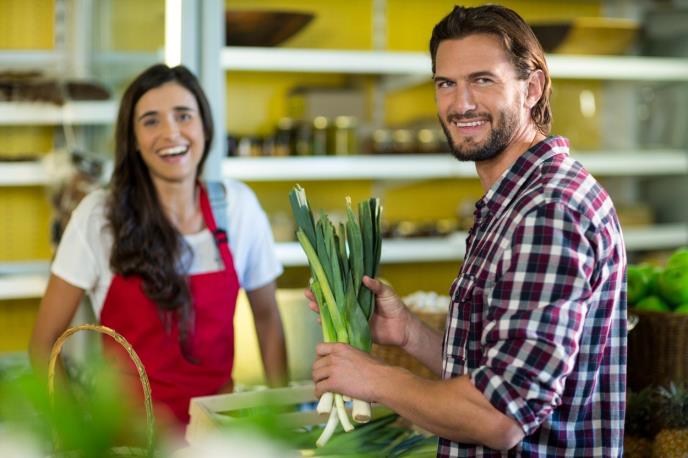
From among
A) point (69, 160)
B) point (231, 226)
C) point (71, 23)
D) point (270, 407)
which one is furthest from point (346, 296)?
point (71, 23)

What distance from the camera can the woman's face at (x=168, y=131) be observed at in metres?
2.60

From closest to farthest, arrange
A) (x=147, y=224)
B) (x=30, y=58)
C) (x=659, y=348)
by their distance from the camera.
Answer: (x=659, y=348) < (x=147, y=224) < (x=30, y=58)

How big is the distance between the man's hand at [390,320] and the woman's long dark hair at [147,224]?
774 millimetres

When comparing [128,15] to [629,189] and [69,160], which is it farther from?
[629,189]

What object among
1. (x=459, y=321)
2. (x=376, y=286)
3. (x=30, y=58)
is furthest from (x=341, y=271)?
(x=30, y=58)

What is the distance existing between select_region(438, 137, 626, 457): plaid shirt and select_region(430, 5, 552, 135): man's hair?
5.3 inches

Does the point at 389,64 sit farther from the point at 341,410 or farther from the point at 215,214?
the point at 341,410

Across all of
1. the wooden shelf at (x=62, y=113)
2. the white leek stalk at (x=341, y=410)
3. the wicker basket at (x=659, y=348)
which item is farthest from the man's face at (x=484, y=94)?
the wooden shelf at (x=62, y=113)

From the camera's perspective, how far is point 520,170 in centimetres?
159

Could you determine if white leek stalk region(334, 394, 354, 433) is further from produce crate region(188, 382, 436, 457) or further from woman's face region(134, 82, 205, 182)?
woman's face region(134, 82, 205, 182)

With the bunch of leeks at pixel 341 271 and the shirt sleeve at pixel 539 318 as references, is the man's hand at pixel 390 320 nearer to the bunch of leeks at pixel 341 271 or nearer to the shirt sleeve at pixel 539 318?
the bunch of leeks at pixel 341 271

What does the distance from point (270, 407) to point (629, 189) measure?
15.9ft

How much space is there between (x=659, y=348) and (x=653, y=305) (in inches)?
4.2

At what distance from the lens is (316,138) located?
4355mm
